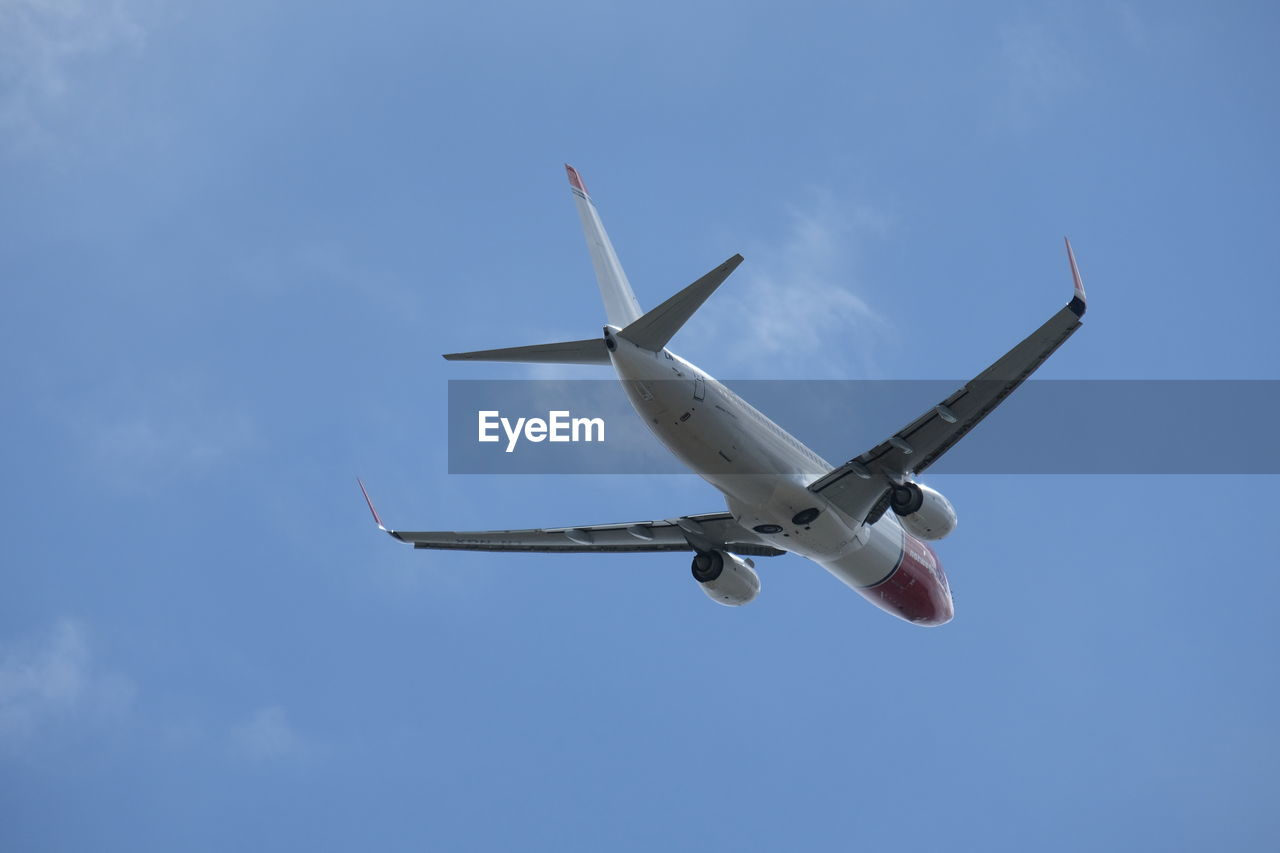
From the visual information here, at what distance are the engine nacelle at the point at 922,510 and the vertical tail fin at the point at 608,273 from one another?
25.3 feet

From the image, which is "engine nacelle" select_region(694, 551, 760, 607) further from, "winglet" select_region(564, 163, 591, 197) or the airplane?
"winglet" select_region(564, 163, 591, 197)

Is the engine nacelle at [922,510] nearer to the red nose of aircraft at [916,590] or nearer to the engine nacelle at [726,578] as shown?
the red nose of aircraft at [916,590]

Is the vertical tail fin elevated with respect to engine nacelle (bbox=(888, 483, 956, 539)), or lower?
elevated

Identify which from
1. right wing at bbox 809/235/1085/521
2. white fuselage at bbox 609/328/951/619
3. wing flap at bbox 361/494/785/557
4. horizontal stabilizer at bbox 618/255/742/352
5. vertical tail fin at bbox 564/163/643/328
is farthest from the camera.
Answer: wing flap at bbox 361/494/785/557

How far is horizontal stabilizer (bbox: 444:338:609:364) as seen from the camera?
90.9 ft

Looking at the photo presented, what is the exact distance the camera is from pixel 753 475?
100 feet

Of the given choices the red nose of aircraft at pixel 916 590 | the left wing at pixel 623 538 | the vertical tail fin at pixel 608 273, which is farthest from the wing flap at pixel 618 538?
the vertical tail fin at pixel 608 273

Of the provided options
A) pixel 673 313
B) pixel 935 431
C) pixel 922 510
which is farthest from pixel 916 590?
pixel 673 313

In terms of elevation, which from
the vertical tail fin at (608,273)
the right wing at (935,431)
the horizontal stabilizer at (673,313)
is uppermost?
the vertical tail fin at (608,273)

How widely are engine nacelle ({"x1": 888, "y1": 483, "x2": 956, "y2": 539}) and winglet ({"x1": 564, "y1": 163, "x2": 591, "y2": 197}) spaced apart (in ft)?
35.9

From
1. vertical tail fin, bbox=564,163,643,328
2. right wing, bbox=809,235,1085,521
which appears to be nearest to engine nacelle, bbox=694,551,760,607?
right wing, bbox=809,235,1085,521

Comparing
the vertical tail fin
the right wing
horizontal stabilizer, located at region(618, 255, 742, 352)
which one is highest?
the vertical tail fin

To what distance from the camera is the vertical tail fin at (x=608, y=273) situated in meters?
31.2

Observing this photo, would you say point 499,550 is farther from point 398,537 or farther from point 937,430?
point 937,430
